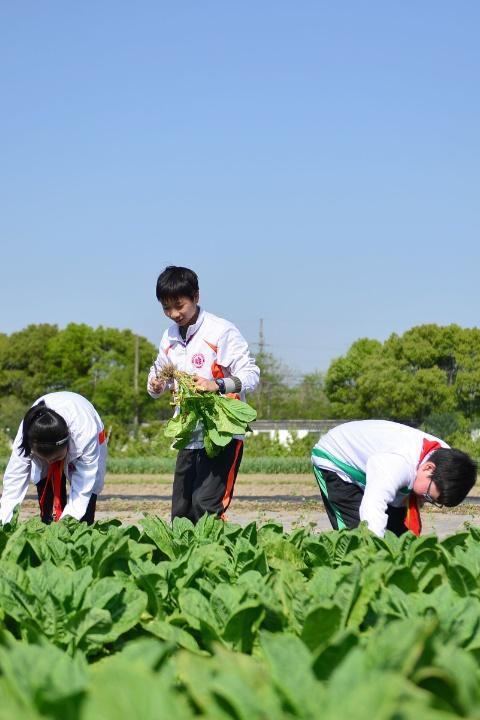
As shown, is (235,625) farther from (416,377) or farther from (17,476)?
(416,377)

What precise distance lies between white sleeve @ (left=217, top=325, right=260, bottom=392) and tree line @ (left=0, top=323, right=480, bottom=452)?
35.4 m

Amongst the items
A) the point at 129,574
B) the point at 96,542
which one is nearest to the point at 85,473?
the point at 96,542

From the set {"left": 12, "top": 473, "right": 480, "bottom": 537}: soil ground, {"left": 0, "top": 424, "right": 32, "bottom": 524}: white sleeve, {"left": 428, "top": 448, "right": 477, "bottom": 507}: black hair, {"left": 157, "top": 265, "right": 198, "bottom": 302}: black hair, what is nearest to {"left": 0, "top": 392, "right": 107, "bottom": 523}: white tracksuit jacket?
{"left": 0, "top": 424, "right": 32, "bottom": 524}: white sleeve

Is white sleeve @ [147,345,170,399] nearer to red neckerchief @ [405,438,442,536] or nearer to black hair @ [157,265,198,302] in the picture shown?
black hair @ [157,265,198,302]

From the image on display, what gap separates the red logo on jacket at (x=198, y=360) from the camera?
631 cm

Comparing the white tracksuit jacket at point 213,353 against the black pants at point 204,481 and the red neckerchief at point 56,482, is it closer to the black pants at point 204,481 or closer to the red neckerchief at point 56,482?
the black pants at point 204,481

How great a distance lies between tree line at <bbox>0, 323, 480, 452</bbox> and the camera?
46875mm

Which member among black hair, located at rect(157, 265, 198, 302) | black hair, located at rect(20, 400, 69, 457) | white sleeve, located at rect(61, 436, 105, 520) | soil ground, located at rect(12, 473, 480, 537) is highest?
black hair, located at rect(157, 265, 198, 302)

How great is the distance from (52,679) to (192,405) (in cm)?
405

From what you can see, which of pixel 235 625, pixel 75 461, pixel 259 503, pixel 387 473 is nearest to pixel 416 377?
pixel 259 503

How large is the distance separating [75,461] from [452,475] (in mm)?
2358

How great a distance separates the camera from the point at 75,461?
5930 millimetres

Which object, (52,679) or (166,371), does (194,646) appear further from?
(166,371)

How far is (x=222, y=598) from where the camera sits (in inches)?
122
